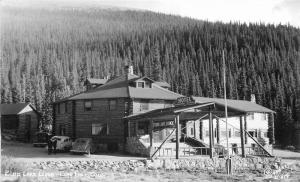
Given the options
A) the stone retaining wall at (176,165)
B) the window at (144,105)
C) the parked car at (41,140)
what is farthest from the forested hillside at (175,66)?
the stone retaining wall at (176,165)

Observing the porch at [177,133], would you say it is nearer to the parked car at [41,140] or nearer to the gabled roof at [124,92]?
the gabled roof at [124,92]

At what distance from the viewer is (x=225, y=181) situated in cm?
2573

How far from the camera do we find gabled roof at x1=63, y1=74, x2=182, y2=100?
4488cm

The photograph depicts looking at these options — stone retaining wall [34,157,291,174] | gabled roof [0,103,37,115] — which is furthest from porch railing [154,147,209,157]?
gabled roof [0,103,37,115]

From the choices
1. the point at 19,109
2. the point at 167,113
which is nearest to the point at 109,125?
the point at 167,113

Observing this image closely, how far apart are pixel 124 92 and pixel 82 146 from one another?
342 inches

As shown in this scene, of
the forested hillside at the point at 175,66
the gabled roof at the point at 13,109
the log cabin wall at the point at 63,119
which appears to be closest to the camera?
the log cabin wall at the point at 63,119

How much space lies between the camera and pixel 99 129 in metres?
45.2

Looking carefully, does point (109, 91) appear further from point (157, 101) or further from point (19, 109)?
point (19, 109)

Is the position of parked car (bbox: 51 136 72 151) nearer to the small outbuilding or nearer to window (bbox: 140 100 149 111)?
window (bbox: 140 100 149 111)

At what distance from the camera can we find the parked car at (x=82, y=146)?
130 feet

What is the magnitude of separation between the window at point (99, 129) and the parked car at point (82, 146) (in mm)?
2673

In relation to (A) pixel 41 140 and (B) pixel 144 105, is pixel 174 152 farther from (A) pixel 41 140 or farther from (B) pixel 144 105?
(A) pixel 41 140

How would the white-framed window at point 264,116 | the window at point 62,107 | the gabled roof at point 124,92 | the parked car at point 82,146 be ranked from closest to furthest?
1. the parked car at point 82,146
2. the gabled roof at point 124,92
3. the window at point 62,107
4. the white-framed window at point 264,116
